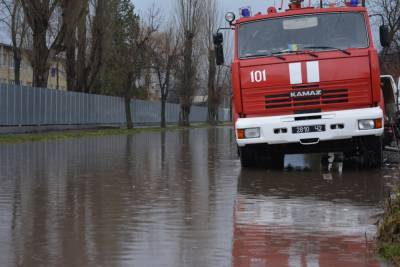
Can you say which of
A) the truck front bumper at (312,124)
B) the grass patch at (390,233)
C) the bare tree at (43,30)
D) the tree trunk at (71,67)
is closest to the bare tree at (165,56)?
the tree trunk at (71,67)

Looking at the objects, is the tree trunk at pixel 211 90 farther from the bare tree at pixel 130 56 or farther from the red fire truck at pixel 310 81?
the red fire truck at pixel 310 81

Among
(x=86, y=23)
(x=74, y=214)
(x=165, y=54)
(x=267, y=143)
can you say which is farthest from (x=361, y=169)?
(x=165, y=54)

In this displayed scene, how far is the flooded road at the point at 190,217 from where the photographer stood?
563 centimetres

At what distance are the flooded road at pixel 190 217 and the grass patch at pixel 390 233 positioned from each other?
11cm

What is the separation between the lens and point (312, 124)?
12180 mm

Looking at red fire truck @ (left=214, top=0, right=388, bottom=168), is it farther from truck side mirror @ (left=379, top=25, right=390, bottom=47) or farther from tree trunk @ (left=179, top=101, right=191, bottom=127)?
tree trunk @ (left=179, top=101, right=191, bottom=127)

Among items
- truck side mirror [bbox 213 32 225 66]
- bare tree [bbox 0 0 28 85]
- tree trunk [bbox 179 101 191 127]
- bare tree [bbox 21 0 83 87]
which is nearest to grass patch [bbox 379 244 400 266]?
truck side mirror [bbox 213 32 225 66]

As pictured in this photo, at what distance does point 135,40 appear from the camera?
171 feet

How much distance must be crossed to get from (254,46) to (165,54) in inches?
1837

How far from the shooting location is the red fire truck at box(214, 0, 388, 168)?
12.1 m

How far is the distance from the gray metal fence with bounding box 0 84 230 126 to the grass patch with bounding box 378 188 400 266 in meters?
A: 28.8

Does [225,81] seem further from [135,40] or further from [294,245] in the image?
[294,245]

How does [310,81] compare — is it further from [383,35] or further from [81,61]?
[81,61]

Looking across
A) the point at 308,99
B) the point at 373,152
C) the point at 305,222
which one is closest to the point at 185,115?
the point at 373,152
